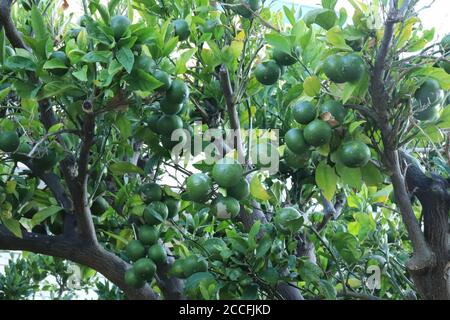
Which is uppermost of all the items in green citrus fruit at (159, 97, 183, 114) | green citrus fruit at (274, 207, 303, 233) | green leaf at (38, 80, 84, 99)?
green citrus fruit at (159, 97, 183, 114)

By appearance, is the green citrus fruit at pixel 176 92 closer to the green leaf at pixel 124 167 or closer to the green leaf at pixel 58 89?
the green leaf at pixel 58 89

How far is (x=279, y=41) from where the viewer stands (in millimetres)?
1249

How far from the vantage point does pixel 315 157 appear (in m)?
1.34

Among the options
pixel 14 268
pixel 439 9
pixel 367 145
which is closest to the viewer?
pixel 367 145

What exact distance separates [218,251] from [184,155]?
0.87ft

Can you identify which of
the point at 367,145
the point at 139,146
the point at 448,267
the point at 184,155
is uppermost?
the point at 139,146

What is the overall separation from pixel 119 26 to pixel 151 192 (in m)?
0.47

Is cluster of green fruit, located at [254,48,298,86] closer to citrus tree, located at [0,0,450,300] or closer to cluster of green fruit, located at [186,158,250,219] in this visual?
citrus tree, located at [0,0,450,300]

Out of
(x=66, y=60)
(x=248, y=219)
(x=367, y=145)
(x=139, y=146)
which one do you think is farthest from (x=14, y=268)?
(x=367, y=145)

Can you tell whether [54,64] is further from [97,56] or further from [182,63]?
[182,63]

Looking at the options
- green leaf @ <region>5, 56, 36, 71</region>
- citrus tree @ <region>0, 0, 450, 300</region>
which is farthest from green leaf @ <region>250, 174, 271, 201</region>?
green leaf @ <region>5, 56, 36, 71</region>

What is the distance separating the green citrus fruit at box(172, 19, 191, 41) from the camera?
57.7 inches

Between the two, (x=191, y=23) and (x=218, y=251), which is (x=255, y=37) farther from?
(x=218, y=251)

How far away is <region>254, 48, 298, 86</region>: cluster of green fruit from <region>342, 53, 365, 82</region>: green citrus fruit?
0.26 m
